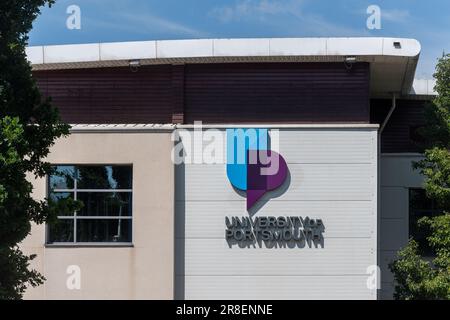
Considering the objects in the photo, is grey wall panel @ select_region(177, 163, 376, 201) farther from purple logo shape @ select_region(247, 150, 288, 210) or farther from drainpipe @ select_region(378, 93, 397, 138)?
drainpipe @ select_region(378, 93, 397, 138)

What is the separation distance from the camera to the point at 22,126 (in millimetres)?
7305

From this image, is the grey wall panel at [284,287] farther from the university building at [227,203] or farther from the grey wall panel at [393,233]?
the grey wall panel at [393,233]

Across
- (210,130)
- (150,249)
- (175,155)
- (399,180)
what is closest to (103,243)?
(150,249)

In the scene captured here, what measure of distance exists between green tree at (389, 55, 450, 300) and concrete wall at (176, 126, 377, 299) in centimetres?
78

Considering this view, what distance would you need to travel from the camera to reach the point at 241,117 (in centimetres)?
1377

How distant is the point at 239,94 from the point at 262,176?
1985 millimetres

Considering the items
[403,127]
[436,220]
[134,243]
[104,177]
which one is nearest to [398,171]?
[403,127]

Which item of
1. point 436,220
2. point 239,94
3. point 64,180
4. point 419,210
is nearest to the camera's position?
point 436,220

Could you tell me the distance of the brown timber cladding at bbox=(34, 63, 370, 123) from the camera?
13.7 m

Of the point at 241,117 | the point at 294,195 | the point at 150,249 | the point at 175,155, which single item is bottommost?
the point at 150,249

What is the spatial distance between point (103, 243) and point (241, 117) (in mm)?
4081

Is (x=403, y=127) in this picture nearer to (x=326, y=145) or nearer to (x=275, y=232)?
(x=326, y=145)
